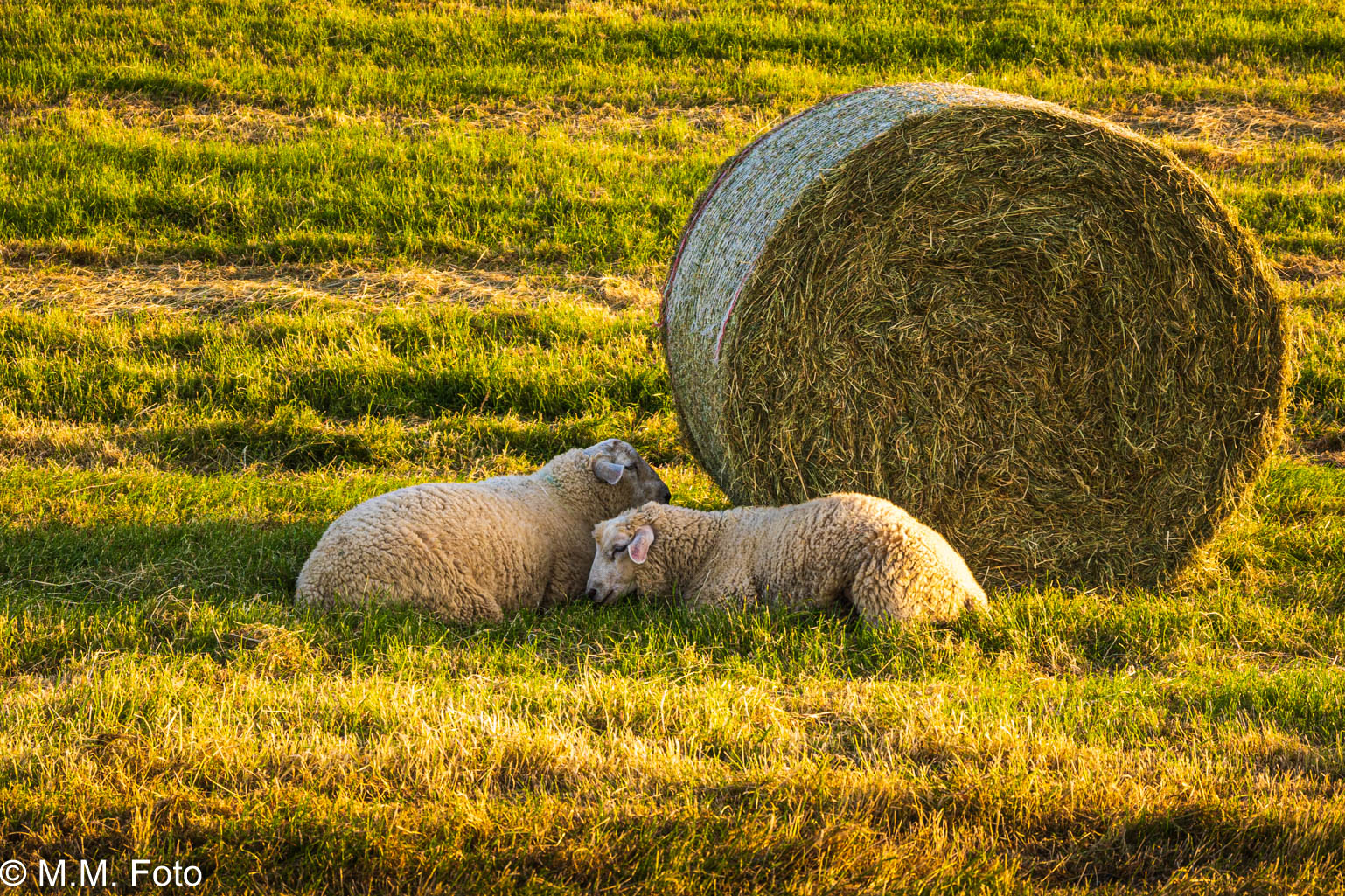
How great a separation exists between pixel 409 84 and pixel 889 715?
A: 43.4ft

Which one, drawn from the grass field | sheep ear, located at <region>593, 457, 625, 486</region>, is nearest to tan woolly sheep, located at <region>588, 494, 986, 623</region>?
the grass field

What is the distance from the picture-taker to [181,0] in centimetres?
1756

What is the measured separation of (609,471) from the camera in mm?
7293

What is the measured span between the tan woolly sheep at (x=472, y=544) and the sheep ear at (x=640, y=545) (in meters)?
0.65

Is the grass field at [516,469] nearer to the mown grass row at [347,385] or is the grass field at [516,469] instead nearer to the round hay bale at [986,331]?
the mown grass row at [347,385]

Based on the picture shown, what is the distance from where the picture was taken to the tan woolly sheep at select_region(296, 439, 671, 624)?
608 centimetres

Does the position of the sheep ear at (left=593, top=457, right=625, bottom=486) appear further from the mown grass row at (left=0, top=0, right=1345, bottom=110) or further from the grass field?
the mown grass row at (left=0, top=0, right=1345, bottom=110)

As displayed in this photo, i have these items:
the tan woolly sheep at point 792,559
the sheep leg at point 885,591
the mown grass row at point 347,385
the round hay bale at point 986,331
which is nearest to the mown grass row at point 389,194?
the mown grass row at point 347,385

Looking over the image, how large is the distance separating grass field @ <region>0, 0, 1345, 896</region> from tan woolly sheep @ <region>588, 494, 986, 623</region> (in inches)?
9.9

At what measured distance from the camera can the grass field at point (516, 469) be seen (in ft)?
12.8

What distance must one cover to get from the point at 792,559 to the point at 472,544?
1718 millimetres

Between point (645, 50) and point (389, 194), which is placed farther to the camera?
Answer: point (645, 50)

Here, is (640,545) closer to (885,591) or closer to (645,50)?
(885,591)

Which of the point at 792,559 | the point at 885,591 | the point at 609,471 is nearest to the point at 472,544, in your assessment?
the point at 609,471
